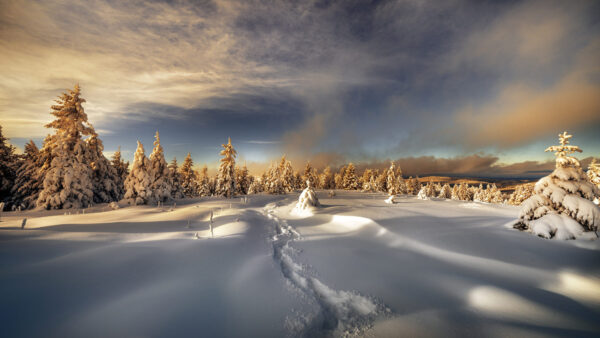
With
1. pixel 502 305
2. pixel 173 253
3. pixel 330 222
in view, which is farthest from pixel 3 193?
pixel 502 305

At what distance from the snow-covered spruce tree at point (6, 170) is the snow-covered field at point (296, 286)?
22.7 m

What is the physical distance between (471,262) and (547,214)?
5589 mm

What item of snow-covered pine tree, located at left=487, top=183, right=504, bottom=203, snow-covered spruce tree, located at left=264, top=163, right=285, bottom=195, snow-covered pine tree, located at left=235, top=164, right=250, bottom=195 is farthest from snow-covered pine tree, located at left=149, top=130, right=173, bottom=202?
snow-covered pine tree, located at left=487, top=183, right=504, bottom=203

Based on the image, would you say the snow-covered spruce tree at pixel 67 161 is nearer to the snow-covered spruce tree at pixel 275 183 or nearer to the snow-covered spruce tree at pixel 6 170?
the snow-covered spruce tree at pixel 6 170

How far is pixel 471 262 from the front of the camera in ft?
23.9

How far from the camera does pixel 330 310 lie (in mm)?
5039

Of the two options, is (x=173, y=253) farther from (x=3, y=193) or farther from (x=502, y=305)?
(x=3, y=193)

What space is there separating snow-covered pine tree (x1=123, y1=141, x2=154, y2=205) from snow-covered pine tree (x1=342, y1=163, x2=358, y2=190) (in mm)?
55549

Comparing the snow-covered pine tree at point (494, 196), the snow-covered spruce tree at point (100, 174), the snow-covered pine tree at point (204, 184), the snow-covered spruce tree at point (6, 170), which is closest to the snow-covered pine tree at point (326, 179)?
the snow-covered pine tree at point (204, 184)

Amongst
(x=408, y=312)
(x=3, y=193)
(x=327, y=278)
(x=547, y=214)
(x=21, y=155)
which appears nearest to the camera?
(x=408, y=312)

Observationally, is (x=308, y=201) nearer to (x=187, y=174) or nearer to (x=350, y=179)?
(x=187, y=174)

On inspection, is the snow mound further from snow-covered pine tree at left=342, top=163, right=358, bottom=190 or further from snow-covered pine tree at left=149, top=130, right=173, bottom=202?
snow-covered pine tree at left=342, top=163, right=358, bottom=190

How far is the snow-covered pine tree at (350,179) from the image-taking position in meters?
66.8

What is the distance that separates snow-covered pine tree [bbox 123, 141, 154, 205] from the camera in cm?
2388
